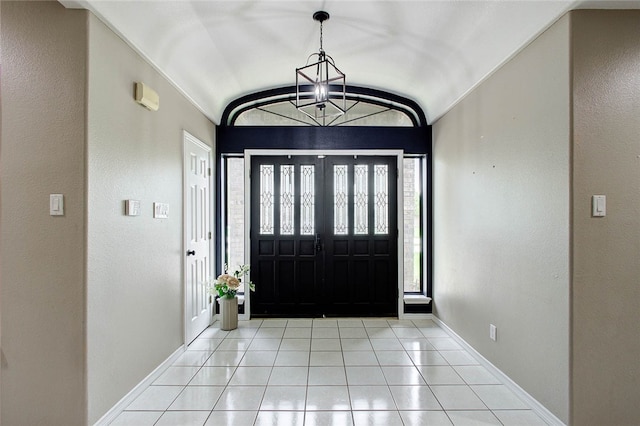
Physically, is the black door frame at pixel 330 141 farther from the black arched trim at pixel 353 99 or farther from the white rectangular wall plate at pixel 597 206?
the white rectangular wall plate at pixel 597 206

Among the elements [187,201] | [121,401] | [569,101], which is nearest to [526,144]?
[569,101]

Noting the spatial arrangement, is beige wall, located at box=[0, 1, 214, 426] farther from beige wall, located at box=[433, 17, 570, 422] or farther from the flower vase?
beige wall, located at box=[433, 17, 570, 422]

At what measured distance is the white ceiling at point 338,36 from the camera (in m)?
2.40

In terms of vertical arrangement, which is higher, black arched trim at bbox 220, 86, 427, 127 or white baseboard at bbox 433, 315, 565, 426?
black arched trim at bbox 220, 86, 427, 127

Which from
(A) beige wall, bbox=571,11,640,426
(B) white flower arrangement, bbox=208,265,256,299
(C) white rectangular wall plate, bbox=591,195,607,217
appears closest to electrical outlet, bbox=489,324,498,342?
(A) beige wall, bbox=571,11,640,426

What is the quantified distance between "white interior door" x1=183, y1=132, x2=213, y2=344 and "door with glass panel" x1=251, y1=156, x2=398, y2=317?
601 mm

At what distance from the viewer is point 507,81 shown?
2816mm

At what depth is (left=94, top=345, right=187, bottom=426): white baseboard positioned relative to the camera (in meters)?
2.26

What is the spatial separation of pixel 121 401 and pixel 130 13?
2.53m

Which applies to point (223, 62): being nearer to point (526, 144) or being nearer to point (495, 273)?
point (526, 144)

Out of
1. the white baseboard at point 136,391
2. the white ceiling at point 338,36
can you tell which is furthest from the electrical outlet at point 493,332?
the white baseboard at point 136,391

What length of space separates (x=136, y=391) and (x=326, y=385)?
138 cm

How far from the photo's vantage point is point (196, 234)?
391cm

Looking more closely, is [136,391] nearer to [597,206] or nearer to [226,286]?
[226,286]
